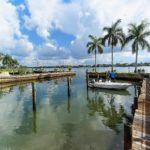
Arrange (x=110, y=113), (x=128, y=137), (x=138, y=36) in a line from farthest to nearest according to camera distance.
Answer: (x=138, y=36) → (x=110, y=113) → (x=128, y=137)

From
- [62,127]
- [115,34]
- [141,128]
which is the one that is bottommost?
[62,127]

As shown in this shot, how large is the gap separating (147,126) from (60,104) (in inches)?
605

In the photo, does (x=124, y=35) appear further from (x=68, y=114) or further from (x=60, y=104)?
(x=68, y=114)

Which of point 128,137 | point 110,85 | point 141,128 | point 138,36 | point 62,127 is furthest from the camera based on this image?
point 138,36

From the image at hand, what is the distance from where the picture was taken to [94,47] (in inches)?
2758

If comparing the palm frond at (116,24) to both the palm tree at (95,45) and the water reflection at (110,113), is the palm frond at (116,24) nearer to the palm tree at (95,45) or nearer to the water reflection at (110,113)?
the palm tree at (95,45)

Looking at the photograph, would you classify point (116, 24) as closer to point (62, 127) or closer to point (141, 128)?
point (62, 127)

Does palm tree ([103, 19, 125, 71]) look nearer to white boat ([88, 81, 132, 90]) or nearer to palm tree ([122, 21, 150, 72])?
palm tree ([122, 21, 150, 72])

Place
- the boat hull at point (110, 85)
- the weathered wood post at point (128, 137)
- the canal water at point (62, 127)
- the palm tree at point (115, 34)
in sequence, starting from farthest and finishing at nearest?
the palm tree at point (115, 34), the boat hull at point (110, 85), the canal water at point (62, 127), the weathered wood post at point (128, 137)

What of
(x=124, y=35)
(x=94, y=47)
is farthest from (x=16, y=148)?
(x=94, y=47)

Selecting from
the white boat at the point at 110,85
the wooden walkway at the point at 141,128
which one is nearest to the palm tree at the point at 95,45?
the white boat at the point at 110,85

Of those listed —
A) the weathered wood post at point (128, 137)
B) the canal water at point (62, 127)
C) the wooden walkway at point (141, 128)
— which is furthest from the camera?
the canal water at point (62, 127)

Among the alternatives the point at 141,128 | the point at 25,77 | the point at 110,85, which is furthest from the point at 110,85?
the point at 25,77

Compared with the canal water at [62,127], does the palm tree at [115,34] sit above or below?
above
